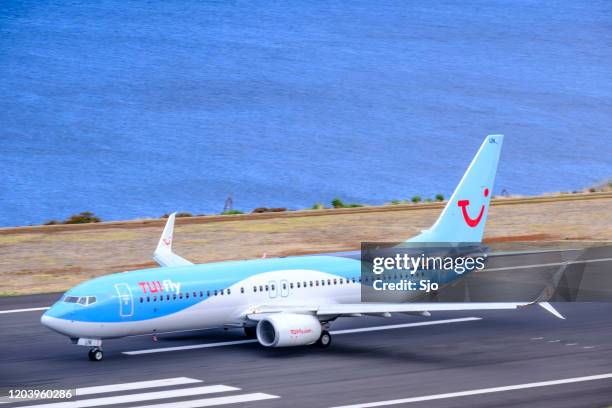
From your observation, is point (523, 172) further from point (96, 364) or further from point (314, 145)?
point (96, 364)

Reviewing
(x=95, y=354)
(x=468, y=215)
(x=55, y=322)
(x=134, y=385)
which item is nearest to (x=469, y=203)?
(x=468, y=215)

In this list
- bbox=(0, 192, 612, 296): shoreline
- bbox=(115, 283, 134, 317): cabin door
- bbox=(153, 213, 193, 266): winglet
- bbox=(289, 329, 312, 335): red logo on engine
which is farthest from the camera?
bbox=(0, 192, 612, 296): shoreline

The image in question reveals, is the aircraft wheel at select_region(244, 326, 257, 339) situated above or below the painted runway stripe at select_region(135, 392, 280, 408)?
above

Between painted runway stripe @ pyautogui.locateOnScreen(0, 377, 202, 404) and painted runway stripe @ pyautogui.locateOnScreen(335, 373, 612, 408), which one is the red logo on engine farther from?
painted runway stripe @ pyautogui.locateOnScreen(335, 373, 612, 408)

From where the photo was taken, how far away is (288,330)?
3528cm

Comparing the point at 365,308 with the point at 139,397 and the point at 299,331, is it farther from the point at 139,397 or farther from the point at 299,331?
the point at 139,397

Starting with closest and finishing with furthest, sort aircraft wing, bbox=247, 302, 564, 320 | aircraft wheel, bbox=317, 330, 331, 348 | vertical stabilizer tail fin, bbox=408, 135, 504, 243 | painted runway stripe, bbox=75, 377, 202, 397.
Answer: painted runway stripe, bbox=75, 377, 202, 397 < aircraft wing, bbox=247, 302, 564, 320 < aircraft wheel, bbox=317, 330, 331, 348 < vertical stabilizer tail fin, bbox=408, 135, 504, 243

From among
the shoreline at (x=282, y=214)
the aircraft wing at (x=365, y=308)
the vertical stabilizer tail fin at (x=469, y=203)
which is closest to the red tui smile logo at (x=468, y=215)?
the vertical stabilizer tail fin at (x=469, y=203)

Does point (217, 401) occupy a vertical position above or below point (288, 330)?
below

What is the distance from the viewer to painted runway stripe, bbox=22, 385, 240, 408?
96.2 ft

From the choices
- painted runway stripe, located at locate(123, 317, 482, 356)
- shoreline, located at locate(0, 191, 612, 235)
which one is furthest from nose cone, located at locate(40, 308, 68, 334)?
shoreline, located at locate(0, 191, 612, 235)

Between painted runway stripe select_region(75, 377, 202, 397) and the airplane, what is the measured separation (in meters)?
2.95

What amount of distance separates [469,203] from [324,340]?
9319 mm

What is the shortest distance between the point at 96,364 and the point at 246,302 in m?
5.68
